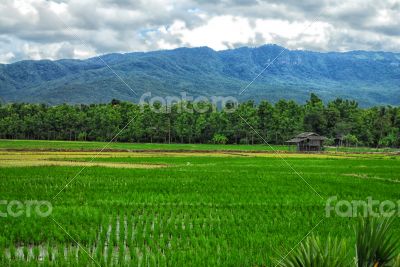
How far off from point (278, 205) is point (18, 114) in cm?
8304

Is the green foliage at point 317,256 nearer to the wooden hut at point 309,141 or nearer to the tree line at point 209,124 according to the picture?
the wooden hut at point 309,141

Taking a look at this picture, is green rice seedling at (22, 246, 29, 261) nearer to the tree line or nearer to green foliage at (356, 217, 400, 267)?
green foliage at (356, 217, 400, 267)

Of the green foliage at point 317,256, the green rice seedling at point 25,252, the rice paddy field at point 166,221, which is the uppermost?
the green foliage at point 317,256

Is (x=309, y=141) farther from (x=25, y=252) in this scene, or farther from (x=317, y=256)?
(x=317, y=256)

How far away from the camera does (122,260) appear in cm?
727

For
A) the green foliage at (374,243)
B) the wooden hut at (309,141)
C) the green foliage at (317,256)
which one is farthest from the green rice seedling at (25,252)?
the wooden hut at (309,141)

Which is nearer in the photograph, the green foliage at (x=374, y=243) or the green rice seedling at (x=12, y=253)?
the green foliage at (x=374, y=243)

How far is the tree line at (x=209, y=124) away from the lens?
242 feet

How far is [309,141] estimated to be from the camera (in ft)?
198

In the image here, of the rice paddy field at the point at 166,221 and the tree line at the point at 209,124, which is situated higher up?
Result: the tree line at the point at 209,124

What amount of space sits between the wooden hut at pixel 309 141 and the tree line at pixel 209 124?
10.5 m

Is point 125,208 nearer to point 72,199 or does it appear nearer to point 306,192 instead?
point 72,199

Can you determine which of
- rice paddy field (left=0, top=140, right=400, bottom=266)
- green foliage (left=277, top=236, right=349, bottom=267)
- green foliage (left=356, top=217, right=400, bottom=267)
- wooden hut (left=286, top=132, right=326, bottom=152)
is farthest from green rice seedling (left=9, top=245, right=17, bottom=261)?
wooden hut (left=286, top=132, right=326, bottom=152)

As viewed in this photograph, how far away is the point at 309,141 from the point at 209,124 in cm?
2380
